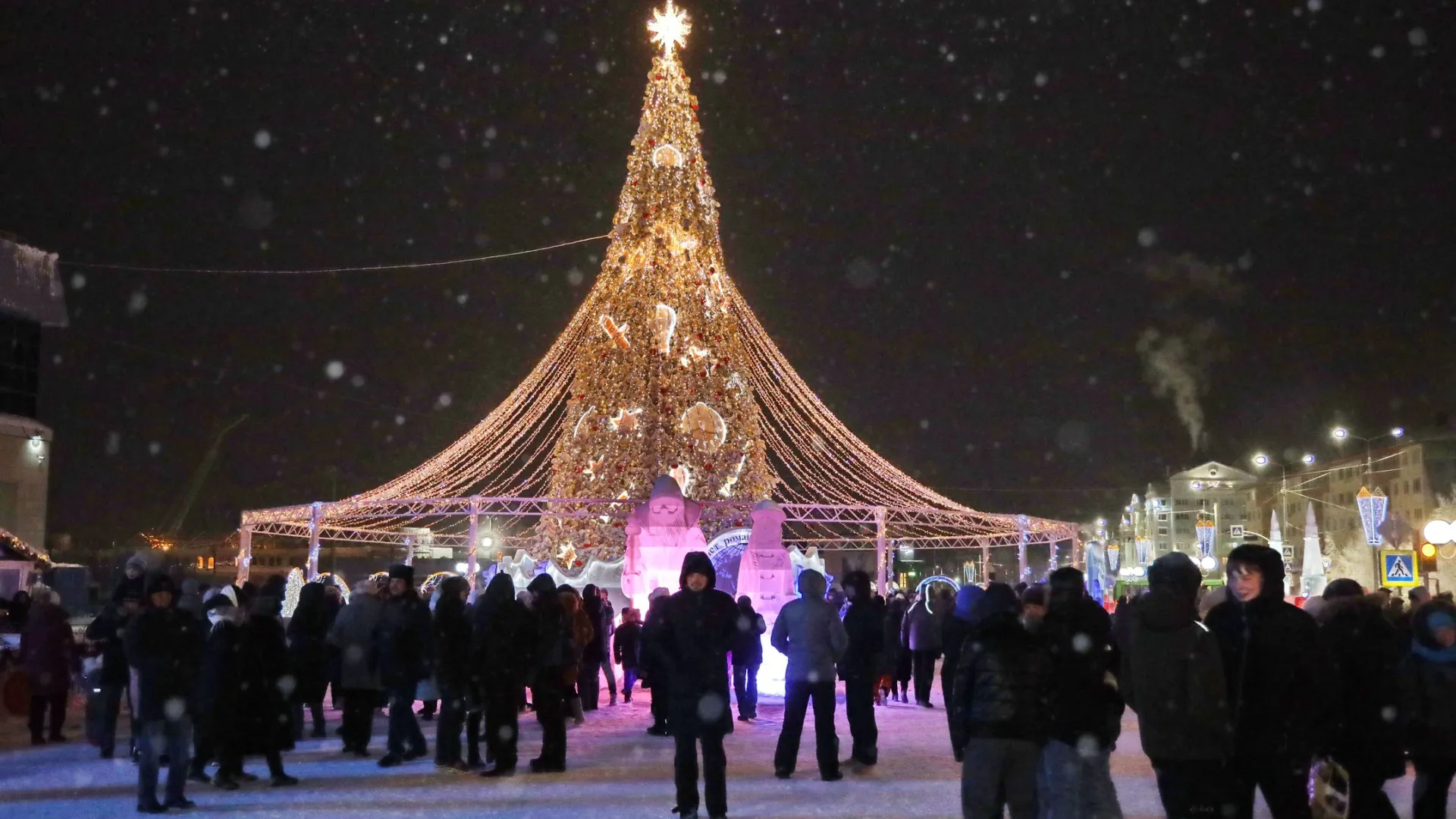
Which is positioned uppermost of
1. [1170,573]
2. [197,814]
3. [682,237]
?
[682,237]

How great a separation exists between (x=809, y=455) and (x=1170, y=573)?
2081 cm

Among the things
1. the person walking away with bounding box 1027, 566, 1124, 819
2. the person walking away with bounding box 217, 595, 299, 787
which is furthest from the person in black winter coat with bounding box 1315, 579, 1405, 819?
the person walking away with bounding box 217, 595, 299, 787

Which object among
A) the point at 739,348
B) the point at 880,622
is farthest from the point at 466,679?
the point at 739,348

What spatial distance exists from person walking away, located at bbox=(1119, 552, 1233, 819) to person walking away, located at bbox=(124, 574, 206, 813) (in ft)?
20.6

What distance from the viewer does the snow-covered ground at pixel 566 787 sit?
28.1 ft

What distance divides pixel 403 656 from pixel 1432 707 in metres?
7.54

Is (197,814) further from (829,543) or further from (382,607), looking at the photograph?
(829,543)

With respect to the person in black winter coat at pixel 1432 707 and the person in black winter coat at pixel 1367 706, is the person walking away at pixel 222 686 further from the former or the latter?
the person in black winter coat at pixel 1432 707

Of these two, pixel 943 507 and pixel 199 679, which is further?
pixel 943 507

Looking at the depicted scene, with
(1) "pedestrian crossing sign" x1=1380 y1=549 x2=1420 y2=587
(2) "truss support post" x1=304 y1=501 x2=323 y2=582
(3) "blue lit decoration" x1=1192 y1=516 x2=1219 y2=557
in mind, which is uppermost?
(3) "blue lit decoration" x1=1192 y1=516 x2=1219 y2=557

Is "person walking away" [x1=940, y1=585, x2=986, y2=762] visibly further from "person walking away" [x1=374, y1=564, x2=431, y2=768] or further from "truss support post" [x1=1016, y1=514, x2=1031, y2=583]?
"truss support post" [x1=1016, y1=514, x2=1031, y2=583]

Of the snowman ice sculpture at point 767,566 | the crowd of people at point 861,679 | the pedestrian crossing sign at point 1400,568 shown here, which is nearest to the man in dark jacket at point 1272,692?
the crowd of people at point 861,679

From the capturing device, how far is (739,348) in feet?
85.6

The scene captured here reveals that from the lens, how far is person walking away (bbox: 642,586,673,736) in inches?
324
